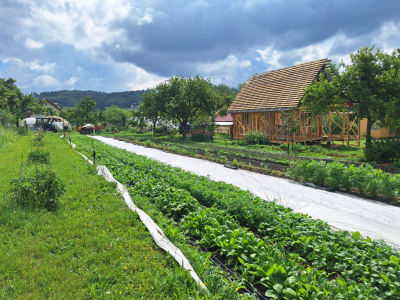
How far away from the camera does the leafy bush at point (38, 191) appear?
5.50m

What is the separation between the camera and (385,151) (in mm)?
11828

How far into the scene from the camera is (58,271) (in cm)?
356

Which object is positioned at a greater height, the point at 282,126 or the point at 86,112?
the point at 86,112

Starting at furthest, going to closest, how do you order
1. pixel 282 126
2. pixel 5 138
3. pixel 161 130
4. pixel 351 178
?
pixel 161 130 < pixel 282 126 < pixel 5 138 < pixel 351 178

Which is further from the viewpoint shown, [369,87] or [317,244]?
[369,87]

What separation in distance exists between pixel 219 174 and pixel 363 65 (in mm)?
11690

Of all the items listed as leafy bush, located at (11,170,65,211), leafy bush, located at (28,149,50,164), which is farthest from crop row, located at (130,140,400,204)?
leafy bush, located at (28,149,50,164)

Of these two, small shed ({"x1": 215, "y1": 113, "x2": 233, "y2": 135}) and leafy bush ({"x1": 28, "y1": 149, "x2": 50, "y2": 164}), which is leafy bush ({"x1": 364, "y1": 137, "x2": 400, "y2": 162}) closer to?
leafy bush ({"x1": 28, "y1": 149, "x2": 50, "y2": 164})

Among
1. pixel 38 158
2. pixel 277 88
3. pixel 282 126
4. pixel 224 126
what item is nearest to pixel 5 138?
pixel 38 158

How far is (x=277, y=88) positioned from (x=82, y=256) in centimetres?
2321

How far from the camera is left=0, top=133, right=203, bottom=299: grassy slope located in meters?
3.22

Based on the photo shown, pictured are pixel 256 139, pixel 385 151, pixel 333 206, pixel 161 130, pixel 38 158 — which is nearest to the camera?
pixel 333 206

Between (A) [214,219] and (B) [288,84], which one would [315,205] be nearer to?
(A) [214,219]

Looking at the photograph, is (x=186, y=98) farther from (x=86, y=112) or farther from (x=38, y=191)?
(x=86, y=112)
